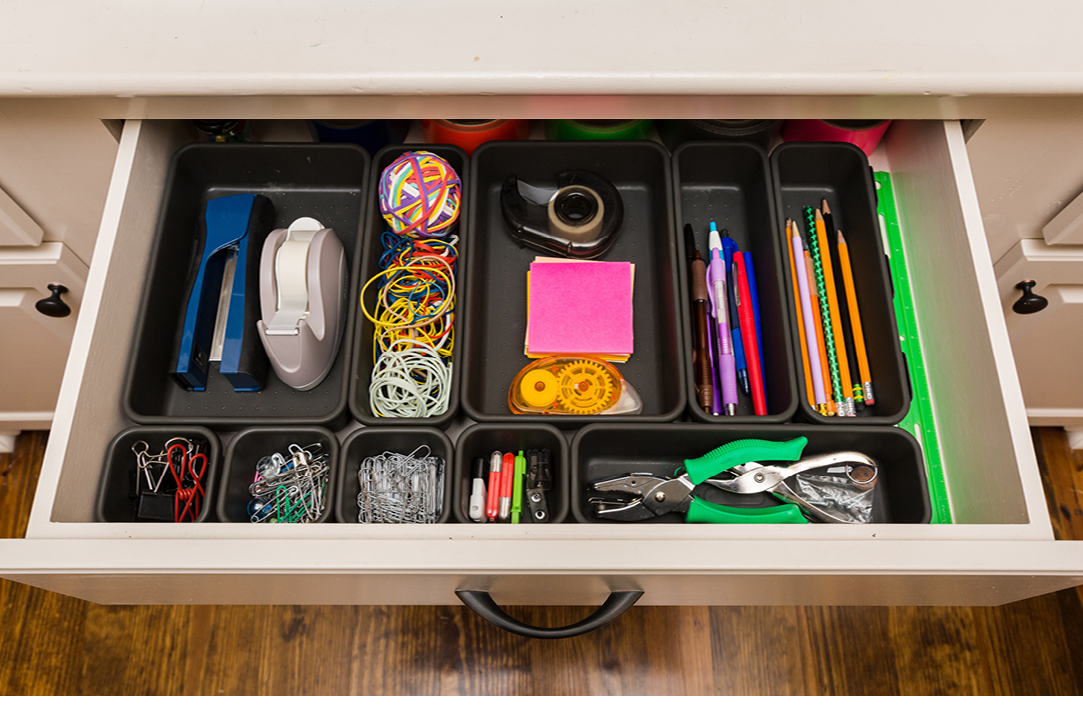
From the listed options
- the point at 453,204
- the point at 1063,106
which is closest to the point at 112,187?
the point at 453,204

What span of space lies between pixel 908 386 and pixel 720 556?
0.95 ft

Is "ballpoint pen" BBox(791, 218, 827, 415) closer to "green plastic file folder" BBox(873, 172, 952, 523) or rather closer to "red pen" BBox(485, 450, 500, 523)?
"green plastic file folder" BBox(873, 172, 952, 523)

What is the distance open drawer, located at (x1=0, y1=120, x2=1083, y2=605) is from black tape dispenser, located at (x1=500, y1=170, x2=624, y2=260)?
0.25 meters

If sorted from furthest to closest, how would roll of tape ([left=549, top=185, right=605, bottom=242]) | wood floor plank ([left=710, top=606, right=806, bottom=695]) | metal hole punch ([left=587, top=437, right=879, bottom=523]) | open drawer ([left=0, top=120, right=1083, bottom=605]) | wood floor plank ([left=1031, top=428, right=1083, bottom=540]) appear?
1. wood floor plank ([left=1031, top=428, right=1083, bottom=540])
2. wood floor plank ([left=710, top=606, right=806, bottom=695])
3. roll of tape ([left=549, top=185, right=605, bottom=242])
4. metal hole punch ([left=587, top=437, right=879, bottom=523])
5. open drawer ([left=0, top=120, right=1083, bottom=605])

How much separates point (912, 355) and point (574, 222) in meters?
0.40

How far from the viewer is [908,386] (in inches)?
27.3

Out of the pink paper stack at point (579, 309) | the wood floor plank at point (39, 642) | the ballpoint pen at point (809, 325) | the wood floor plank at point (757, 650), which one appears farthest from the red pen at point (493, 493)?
the wood floor plank at point (39, 642)

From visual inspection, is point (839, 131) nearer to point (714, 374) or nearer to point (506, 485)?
point (714, 374)

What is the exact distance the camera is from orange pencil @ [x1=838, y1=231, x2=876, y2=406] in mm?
743

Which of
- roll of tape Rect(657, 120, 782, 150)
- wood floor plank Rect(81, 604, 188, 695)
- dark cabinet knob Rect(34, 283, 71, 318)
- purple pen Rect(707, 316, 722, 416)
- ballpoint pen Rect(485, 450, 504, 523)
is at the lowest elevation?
wood floor plank Rect(81, 604, 188, 695)

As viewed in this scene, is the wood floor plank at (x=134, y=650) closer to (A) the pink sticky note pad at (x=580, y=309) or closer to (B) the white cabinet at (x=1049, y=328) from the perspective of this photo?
(A) the pink sticky note pad at (x=580, y=309)

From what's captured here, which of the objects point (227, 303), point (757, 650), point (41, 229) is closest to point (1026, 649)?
point (757, 650)

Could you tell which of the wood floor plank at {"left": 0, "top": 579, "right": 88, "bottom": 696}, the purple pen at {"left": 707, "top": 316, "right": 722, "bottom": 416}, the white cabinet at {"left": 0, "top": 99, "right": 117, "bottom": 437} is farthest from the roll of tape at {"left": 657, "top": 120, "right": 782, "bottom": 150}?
the wood floor plank at {"left": 0, "top": 579, "right": 88, "bottom": 696}
